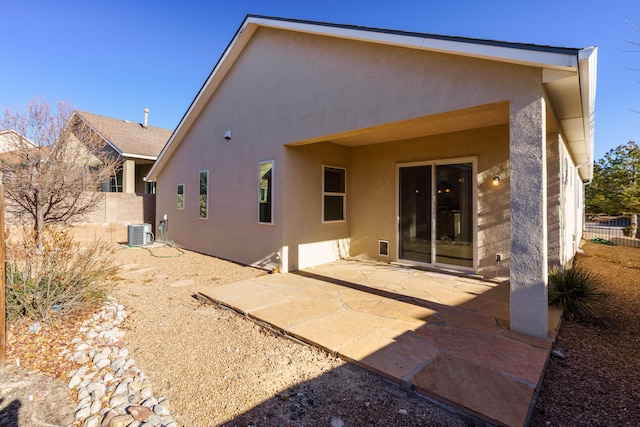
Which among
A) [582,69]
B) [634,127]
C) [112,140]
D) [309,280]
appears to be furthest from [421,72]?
[112,140]

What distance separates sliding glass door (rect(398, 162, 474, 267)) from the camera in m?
6.75

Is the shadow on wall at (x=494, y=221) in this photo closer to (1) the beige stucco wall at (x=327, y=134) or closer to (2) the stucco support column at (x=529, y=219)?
(1) the beige stucco wall at (x=327, y=134)

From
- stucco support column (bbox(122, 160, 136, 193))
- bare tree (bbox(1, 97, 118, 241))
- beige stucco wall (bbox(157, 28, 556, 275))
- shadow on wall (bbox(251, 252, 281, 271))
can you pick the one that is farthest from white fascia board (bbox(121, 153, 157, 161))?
shadow on wall (bbox(251, 252, 281, 271))

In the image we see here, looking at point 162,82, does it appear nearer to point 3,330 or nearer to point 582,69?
point 3,330

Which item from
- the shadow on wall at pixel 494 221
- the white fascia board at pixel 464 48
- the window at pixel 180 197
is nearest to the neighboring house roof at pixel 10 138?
the window at pixel 180 197

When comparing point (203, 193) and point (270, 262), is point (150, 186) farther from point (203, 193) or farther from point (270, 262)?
point (270, 262)

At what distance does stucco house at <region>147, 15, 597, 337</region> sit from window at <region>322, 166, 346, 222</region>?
0.05 m

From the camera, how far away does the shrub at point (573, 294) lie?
4328 mm

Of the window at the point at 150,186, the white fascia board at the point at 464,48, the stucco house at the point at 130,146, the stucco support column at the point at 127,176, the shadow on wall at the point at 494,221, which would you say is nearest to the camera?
the white fascia board at the point at 464,48

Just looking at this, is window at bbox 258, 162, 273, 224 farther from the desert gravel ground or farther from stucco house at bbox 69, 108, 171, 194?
stucco house at bbox 69, 108, 171, 194

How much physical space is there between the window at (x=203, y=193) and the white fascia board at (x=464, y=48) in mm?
6005

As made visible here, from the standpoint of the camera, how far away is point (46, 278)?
404 cm

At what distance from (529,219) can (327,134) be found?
12.0 ft

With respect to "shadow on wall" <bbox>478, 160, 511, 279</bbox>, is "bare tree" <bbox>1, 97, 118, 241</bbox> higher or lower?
higher
